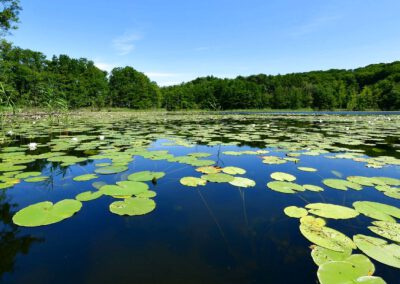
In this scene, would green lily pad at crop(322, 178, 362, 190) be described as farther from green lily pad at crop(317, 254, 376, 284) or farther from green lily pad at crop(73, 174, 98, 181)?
green lily pad at crop(73, 174, 98, 181)

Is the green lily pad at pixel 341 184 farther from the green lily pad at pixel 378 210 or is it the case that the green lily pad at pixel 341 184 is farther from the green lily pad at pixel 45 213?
the green lily pad at pixel 45 213

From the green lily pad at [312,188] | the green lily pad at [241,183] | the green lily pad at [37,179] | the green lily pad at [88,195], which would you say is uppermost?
the green lily pad at [37,179]

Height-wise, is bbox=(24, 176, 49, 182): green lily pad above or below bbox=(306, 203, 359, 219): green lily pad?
above

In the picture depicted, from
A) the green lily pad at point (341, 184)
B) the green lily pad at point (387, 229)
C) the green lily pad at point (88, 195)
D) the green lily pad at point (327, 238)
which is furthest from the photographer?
the green lily pad at point (341, 184)

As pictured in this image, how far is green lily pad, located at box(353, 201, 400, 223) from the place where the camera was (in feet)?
6.37

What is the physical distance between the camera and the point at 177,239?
166cm

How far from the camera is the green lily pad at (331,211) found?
196 centimetres

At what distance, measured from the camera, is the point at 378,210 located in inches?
80.8

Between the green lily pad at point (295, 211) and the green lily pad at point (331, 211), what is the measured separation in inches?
2.8

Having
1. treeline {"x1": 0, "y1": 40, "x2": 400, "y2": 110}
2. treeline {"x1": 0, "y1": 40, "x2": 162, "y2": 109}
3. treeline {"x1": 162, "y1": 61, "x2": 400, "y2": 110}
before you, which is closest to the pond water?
treeline {"x1": 0, "y1": 40, "x2": 162, "y2": 109}

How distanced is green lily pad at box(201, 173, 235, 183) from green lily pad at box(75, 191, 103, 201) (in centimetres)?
130

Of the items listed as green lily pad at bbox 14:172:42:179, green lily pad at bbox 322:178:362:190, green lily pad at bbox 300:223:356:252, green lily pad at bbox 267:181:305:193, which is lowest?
green lily pad at bbox 322:178:362:190

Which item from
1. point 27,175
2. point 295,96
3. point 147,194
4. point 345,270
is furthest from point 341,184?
point 295,96

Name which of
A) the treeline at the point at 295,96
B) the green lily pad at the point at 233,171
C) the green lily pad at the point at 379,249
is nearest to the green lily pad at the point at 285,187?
the green lily pad at the point at 233,171
